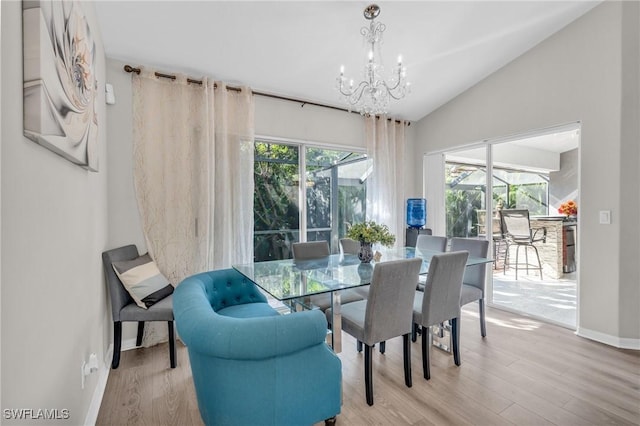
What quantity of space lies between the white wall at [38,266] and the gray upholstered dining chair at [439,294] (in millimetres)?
2126

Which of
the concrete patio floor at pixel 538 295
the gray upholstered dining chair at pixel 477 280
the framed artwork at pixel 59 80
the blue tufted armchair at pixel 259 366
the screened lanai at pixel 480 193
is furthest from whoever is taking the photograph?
the screened lanai at pixel 480 193

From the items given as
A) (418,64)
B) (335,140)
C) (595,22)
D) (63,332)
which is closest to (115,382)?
(63,332)

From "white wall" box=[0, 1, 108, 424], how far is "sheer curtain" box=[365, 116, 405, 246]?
3.37 m

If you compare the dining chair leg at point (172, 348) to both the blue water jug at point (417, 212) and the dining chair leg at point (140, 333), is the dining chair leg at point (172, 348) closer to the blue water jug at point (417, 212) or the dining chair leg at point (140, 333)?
the dining chair leg at point (140, 333)

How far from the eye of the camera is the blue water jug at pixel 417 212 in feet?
14.5

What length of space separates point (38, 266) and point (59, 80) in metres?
0.75

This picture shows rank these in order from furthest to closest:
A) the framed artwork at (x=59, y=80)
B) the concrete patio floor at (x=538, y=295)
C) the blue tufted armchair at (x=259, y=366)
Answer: the concrete patio floor at (x=538, y=295) → the blue tufted armchair at (x=259, y=366) → the framed artwork at (x=59, y=80)

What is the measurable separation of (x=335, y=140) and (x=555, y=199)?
2.71 meters

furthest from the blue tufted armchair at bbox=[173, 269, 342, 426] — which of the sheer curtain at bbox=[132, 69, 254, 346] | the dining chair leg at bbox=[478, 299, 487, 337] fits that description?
the dining chair leg at bbox=[478, 299, 487, 337]

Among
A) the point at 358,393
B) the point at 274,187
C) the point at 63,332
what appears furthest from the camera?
the point at 274,187

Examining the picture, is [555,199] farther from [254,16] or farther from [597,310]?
[254,16]

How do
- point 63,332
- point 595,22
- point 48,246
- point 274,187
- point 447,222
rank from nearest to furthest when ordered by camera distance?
point 48,246 → point 63,332 → point 595,22 → point 274,187 → point 447,222

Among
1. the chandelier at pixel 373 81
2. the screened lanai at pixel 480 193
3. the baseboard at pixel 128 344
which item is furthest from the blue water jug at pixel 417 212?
the baseboard at pixel 128 344

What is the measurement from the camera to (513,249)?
3.85 meters
